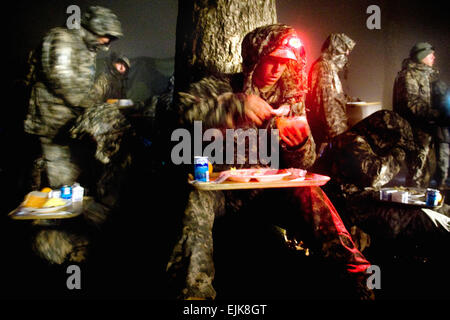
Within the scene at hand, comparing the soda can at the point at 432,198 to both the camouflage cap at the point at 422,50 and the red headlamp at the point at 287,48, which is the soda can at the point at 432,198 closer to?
the red headlamp at the point at 287,48

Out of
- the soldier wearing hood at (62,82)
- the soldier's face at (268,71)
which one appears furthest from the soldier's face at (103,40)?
the soldier's face at (268,71)

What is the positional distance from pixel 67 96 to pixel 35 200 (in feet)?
4.42

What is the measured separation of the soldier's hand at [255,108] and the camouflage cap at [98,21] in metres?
2.44

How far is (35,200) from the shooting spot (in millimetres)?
3469

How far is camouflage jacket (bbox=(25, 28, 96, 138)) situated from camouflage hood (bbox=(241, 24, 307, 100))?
6.97ft

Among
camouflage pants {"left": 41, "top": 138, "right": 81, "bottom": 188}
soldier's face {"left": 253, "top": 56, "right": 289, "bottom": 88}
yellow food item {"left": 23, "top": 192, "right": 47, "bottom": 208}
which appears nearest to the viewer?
soldier's face {"left": 253, "top": 56, "right": 289, "bottom": 88}

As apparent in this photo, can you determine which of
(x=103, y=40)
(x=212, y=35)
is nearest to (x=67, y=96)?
(x=103, y=40)

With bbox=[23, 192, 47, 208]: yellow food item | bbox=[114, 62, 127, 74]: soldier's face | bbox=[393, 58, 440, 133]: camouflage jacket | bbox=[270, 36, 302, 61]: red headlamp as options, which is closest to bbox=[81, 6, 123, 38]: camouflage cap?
bbox=[23, 192, 47, 208]: yellow food item

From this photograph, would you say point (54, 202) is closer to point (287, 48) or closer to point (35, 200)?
point (35, 200)

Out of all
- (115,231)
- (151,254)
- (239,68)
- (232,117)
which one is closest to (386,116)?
(239,68)

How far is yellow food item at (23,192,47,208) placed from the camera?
331cm

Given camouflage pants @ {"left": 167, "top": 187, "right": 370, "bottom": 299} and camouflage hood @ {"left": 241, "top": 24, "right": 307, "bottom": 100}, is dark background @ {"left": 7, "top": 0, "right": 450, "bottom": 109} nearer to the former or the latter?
camouflage hood @ {"left": 241, "top": 24, "right": 307, "bottom": 100}

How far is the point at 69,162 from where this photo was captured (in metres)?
4.34

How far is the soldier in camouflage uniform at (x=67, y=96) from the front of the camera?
383 cm
